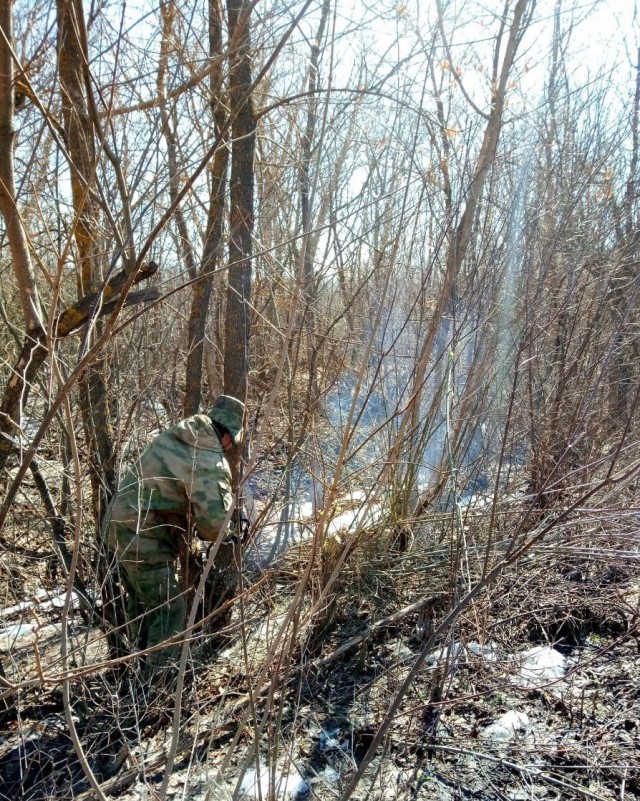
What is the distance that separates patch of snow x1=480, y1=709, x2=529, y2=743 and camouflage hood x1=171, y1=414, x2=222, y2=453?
214cm

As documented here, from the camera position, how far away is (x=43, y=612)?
406 cm

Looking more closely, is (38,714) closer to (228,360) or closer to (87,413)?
(87,413)

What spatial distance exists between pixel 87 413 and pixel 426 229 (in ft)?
8.63

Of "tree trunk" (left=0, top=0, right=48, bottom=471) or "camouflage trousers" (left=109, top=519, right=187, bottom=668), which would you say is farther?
"camouflage trousers" (left=109, top=519, right=187, bottom=668)

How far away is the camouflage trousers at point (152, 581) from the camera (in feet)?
11.9

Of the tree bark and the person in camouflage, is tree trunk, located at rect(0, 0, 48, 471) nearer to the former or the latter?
the person in camouflage

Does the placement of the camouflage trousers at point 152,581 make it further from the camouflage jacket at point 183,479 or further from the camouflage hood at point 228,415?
the camouflage hood at point 228,415

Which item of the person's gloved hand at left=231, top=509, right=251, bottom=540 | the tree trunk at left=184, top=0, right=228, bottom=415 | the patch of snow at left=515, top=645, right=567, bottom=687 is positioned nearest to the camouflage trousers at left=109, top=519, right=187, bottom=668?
the person's gloved hand at left=231, top=509, right=251, bottom=540

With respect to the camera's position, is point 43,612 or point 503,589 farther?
point 43,612

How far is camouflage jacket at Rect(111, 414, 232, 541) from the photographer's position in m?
3.57


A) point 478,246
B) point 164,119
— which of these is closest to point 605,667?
point 478,246

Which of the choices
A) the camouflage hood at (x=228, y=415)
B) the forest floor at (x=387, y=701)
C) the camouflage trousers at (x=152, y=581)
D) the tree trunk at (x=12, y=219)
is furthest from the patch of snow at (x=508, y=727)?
the tree trunk at (x=12, y=219)

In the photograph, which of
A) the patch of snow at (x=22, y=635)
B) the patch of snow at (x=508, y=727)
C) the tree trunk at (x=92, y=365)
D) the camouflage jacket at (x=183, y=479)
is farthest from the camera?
the patch of snow at (x=22, y=635)

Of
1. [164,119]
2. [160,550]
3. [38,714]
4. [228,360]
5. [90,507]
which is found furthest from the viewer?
[228,360]
